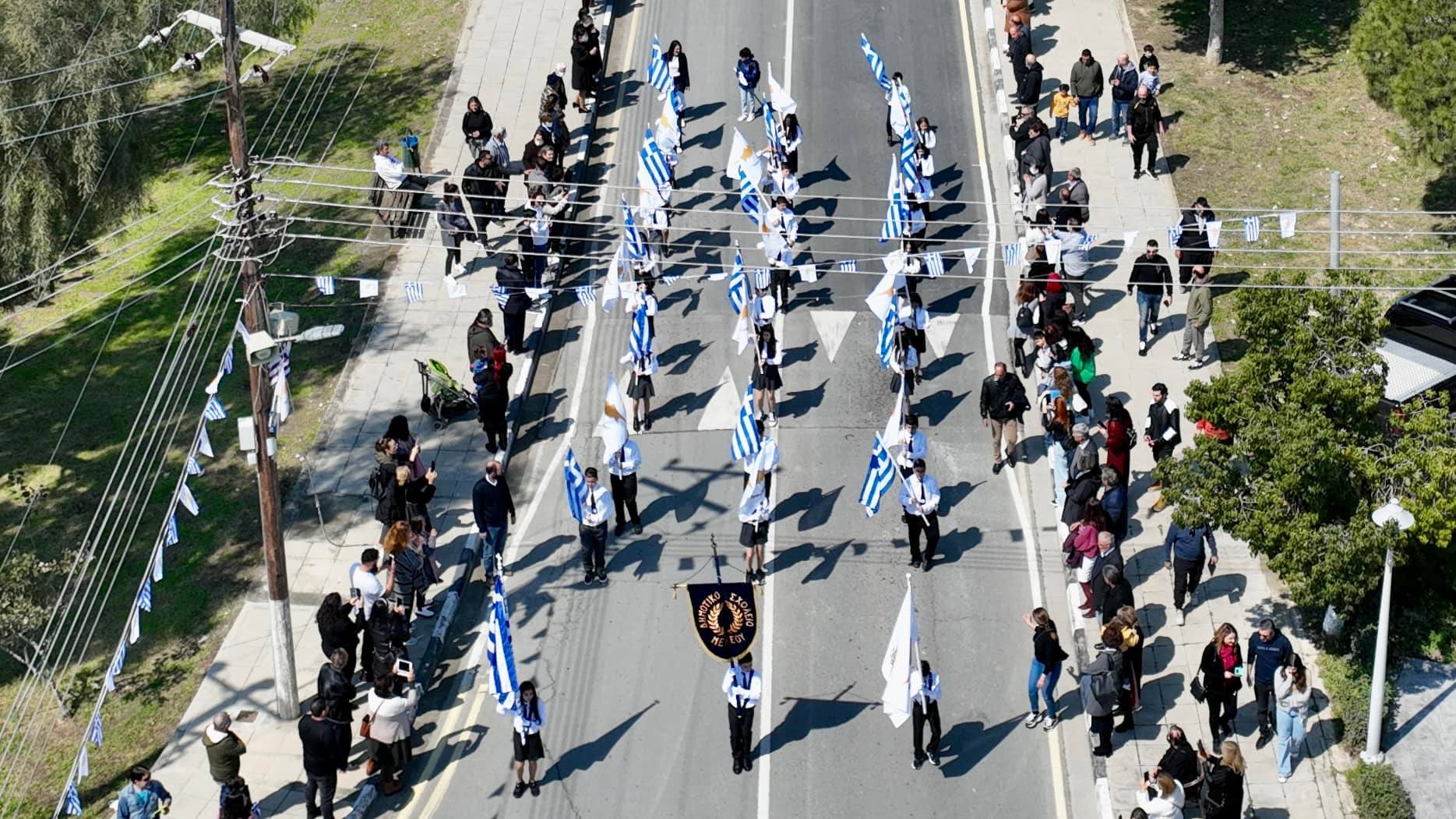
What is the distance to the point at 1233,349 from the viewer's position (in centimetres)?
2856

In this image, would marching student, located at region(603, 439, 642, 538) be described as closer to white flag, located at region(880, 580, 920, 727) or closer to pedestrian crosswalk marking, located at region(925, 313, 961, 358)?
white flag, located at region(880, 580, 920, 727)

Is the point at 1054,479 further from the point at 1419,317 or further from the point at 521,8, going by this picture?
the point at 521,8

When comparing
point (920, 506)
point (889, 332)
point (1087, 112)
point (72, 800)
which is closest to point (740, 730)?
point (920, 506)

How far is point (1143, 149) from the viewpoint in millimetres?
32531

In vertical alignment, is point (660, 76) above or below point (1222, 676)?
above

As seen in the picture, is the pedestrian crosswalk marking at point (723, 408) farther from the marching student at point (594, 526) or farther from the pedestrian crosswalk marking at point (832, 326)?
the marching student at point (594, 526)

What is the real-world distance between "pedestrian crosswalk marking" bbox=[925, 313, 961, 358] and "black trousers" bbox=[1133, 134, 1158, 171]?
A: 519 centimetres

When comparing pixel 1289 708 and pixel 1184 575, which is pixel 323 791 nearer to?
pixel 1184 575

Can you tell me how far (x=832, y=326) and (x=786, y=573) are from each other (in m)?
5.91

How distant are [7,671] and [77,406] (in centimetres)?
604

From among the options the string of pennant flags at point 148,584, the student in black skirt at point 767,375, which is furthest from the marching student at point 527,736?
the student in black skirt at point 767,375

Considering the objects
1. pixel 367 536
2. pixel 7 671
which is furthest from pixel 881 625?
pixel 7 671

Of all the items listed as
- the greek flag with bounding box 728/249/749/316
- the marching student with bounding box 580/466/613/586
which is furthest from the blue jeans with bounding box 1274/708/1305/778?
the greek flag with bounding box 728/249/749/316

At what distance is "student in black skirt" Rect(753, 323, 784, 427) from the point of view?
26516mm
